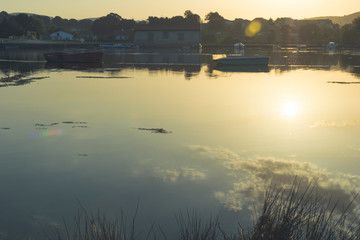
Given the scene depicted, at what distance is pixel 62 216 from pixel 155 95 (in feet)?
52.0

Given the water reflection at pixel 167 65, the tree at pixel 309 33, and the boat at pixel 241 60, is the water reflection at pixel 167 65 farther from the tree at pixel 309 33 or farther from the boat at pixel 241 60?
the tree at pixel 309 33

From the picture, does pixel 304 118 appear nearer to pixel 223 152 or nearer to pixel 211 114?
pixel 211 114

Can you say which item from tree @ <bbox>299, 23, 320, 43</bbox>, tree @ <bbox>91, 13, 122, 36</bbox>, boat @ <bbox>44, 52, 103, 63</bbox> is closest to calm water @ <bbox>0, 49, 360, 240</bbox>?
boat @ <bbox>44, 52, 103, 63</bbox>

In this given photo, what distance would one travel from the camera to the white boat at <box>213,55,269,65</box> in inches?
1779

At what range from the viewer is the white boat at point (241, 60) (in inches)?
1779

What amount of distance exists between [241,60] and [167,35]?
6634cm

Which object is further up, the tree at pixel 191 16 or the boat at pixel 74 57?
the tree at pixel 191 16

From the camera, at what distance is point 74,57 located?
4784 cm

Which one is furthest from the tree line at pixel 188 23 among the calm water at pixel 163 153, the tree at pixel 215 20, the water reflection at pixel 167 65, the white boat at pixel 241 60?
the calm water at pixel 163 153

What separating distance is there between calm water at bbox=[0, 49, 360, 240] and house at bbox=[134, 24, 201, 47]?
89324 millimetres

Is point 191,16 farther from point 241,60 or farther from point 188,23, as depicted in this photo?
point 241,60

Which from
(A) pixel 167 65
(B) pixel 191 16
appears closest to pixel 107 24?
(B) pixel 191 16

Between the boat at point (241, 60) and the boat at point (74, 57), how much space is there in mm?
15604

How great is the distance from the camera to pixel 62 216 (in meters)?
7.05
